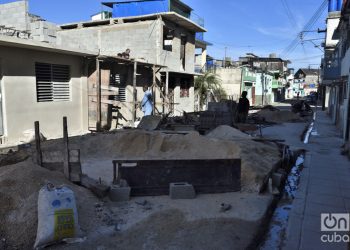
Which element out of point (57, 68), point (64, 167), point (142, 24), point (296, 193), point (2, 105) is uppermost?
point (142, 24)

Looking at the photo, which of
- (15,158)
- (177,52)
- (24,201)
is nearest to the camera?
(24,201)

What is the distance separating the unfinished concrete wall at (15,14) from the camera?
1880 centimetres

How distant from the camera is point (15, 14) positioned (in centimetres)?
1923

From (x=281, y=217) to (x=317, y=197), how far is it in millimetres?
1089

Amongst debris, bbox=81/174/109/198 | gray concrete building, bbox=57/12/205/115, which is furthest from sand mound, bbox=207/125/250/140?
gray concrete building, bbox=57/12/205/115

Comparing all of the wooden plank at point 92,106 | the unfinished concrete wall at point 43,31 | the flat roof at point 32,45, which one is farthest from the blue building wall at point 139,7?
the flat roof at point 32,45

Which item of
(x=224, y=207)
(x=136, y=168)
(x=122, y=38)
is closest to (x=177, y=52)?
(x=122, y=38)

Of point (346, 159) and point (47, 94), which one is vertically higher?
point (47, 94)

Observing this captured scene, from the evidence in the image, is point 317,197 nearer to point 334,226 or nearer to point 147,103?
point 334,226

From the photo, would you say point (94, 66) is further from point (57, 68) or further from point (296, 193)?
point (296, 193)

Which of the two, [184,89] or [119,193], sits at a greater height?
[184,89]

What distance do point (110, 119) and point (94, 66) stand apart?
2.40 metres

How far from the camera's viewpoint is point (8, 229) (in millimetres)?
3945

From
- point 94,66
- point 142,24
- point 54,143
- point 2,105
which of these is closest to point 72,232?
point 54,143
